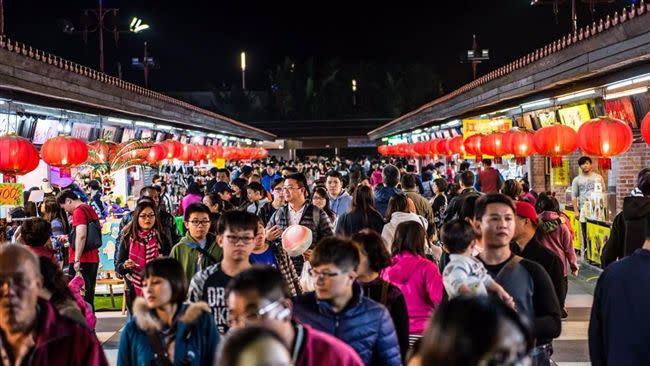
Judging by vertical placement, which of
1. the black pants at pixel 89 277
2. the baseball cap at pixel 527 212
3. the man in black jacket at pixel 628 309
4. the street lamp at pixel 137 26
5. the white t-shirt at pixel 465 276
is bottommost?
the black pants at pixel 89 277

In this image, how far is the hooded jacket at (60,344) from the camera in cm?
335

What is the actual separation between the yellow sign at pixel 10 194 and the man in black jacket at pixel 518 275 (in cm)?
777

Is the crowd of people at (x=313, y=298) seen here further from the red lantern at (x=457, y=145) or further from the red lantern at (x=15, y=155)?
the red lantern at (x=457, y=145)

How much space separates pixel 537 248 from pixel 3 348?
353 cm

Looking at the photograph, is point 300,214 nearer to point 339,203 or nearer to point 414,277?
point 414,277

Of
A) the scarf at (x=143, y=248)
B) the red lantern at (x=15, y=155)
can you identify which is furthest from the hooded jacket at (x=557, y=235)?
the red lantern at (x=15, y=155)

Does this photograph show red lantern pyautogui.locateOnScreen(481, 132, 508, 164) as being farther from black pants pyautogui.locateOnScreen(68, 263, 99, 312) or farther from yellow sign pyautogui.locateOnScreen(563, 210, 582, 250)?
black pants pyautogui.locateOnScreen(68, 263, 99, 312)

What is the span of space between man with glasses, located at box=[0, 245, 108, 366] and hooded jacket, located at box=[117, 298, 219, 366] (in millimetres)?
499

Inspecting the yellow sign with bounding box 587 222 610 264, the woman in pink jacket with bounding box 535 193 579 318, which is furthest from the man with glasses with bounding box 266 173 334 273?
the yellow sign with bounding box 587 222 610 264

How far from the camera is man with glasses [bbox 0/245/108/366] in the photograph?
3348mm

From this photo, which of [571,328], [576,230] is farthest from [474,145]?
[571,328]

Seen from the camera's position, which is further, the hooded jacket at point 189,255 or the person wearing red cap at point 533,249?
the hooded jacket at point 189,255

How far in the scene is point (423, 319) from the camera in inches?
219

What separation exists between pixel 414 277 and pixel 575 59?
252 inches
